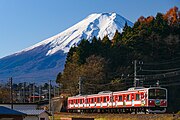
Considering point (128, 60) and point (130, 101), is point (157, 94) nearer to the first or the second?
point (130, 101)

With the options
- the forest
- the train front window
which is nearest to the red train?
the train front window

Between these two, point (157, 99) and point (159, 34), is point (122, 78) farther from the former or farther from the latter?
point (157, 99)

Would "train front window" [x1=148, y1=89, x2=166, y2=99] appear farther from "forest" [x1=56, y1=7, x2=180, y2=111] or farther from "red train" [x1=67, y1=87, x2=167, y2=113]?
"forest" [x1=56, y1=7, x2=180, y2=111]

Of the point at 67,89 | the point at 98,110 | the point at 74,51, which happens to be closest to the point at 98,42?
the point at 74,51

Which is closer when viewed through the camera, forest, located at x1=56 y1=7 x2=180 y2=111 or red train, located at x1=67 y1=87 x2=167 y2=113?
red train, located at x1=67 y1=87 x2=167 y2=113

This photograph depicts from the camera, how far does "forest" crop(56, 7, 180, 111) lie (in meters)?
59.3

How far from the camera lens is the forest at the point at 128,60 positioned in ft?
195

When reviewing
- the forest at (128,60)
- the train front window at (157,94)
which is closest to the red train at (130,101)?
the train front window at (157,94)

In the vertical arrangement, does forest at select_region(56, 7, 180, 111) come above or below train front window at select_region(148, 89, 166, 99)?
above

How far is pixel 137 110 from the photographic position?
125 feet

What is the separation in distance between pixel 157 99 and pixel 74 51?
3726cm

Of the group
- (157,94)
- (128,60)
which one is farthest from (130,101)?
(128,60)

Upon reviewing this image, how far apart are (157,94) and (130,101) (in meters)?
2.94

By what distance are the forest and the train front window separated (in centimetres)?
1966
